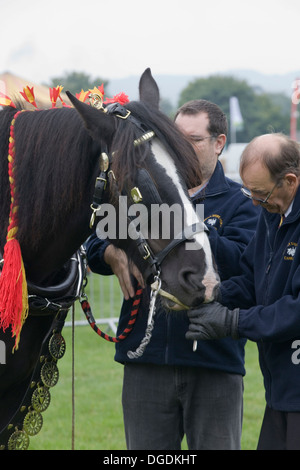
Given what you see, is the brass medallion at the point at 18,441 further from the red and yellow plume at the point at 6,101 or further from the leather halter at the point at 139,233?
the red and yellow plume at the point at 6,101

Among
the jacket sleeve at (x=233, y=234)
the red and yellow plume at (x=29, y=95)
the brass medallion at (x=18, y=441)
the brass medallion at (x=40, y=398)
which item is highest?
the red and yellow plume at (x=29, y=95)

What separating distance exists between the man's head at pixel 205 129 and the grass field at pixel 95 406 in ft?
9.18

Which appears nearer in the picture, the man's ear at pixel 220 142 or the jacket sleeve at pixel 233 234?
the jacket sleeve at pixel 233 234

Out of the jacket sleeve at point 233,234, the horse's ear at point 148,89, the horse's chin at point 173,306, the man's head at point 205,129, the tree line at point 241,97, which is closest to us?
the horse's chin at point 173,306

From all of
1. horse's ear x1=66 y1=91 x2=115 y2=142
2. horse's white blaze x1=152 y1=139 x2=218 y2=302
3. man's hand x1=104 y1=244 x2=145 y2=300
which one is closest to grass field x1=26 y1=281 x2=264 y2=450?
man's hand x1=104 y1=244 x2=145 y2=300

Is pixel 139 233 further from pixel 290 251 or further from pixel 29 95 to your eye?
pixel 29 95

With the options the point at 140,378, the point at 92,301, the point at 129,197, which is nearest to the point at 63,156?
the point at 129,197

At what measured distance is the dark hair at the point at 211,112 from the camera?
11.2ft

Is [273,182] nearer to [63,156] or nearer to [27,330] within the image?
[63,156]

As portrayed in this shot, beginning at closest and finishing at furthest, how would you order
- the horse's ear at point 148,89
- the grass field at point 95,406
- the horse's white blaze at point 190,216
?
the horse's white blaze at point 190,216 < the horse's ear at point 148,89 < the grass field at point 95,406

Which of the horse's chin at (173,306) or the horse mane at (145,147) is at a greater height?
the horse mane at (145,147)

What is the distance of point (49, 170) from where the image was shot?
9.13 ft

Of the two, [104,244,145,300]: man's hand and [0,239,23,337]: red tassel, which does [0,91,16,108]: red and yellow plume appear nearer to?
[0,239,23,337]: red tassel

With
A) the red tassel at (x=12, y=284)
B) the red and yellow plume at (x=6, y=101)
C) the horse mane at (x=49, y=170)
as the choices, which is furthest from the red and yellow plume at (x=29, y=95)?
the red tassel at (x=12, y=284)
